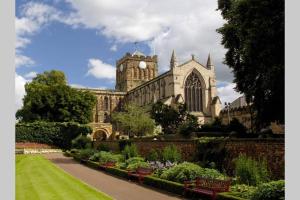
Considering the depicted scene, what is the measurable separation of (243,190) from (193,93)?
60.3 meters

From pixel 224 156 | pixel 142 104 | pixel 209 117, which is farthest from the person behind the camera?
pixel 142 104

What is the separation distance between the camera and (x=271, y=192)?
10742mm

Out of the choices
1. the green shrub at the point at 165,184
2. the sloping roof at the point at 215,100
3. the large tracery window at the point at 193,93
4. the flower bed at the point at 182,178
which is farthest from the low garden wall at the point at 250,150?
the large tracery window at the point at 193,93

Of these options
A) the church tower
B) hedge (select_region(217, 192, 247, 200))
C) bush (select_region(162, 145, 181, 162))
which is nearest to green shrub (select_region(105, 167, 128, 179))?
bush (select_region(162, 145, 181, 162))

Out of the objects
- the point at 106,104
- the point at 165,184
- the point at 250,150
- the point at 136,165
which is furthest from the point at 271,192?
the point at 106,104

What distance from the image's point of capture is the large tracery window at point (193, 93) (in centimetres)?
7256

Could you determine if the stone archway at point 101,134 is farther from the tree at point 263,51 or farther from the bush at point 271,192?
the bush at point 271,192

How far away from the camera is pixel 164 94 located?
75.4 m

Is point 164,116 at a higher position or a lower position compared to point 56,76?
lower

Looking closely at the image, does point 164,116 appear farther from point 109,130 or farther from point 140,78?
point 140,78

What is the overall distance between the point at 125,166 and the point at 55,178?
199 inches

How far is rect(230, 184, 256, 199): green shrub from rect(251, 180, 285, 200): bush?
99cm

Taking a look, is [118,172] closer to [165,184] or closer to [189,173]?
[165,184]

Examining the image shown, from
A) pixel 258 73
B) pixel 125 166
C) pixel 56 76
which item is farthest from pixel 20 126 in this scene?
pixel 258 73
